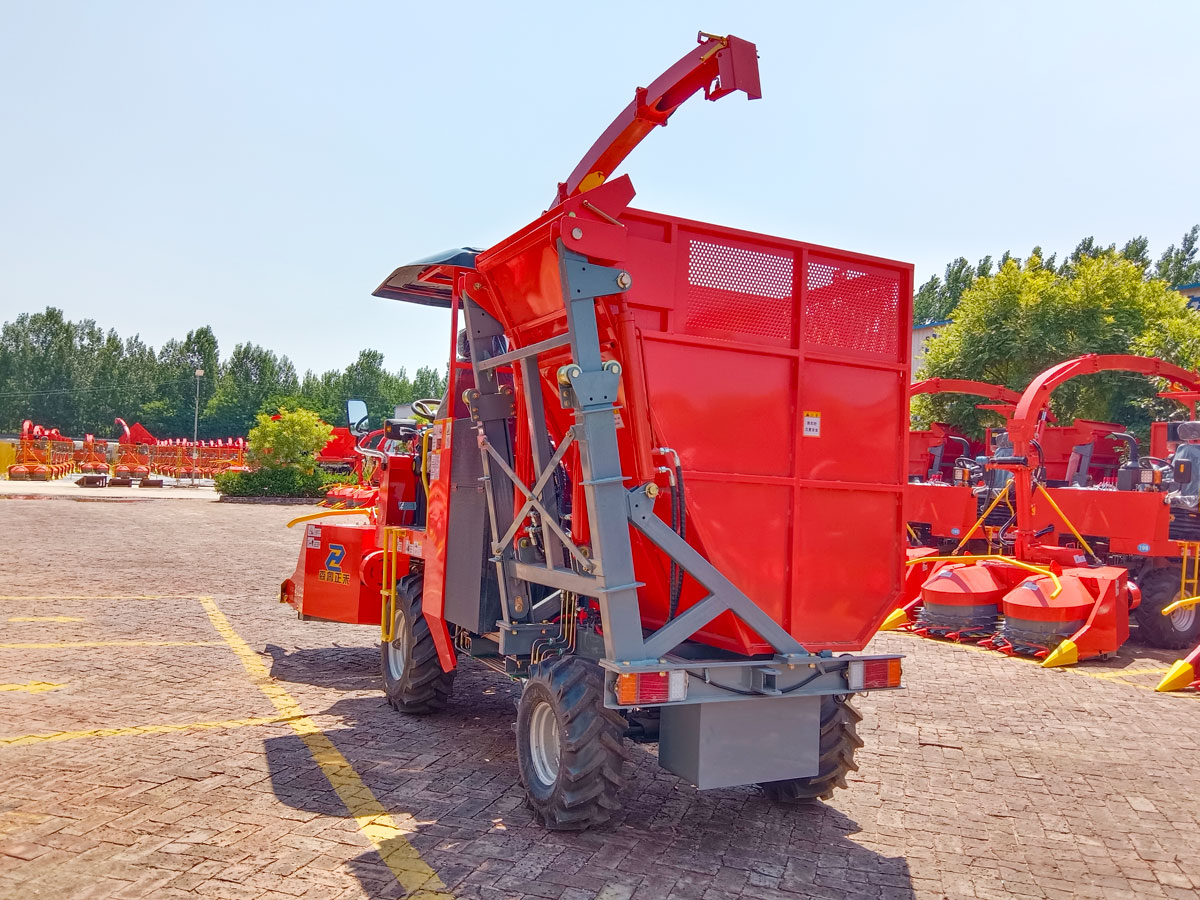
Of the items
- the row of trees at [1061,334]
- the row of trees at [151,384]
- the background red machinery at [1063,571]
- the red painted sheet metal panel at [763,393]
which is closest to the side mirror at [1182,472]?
the background red machinery at [1063,571]

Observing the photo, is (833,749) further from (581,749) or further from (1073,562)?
(1073,562)

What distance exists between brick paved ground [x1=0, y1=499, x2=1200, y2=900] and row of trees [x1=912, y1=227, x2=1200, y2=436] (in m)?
17.8

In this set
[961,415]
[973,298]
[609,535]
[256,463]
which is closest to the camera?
[609,535]

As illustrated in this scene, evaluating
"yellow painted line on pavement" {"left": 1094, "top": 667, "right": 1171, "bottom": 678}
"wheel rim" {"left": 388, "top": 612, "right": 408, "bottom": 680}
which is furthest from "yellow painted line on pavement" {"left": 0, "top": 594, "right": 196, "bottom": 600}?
"yellow painted line on pavement" {"left": 1094, "top": 667, "right": 1171, "bottom": 678}

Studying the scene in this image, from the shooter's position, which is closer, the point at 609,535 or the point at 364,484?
the point at 609,535

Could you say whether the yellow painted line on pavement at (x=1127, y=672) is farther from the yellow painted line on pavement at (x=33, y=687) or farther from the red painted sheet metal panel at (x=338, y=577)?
the yellow painted line on pavement at (x=33, y=687)

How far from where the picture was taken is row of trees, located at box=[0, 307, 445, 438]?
8350cm

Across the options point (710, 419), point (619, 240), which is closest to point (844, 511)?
point (710, 419)

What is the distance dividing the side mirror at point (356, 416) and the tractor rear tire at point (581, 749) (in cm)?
392

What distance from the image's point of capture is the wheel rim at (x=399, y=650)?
6.77 metres

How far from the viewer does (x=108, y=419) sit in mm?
85438

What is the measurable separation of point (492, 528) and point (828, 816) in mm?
2452

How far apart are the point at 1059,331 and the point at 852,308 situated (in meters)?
24.7

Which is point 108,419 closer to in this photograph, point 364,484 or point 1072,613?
point 364,484
